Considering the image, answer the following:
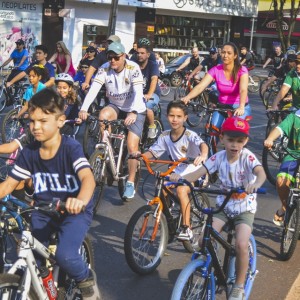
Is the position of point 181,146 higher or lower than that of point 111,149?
higher

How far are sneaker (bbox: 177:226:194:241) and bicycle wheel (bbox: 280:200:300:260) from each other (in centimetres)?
94

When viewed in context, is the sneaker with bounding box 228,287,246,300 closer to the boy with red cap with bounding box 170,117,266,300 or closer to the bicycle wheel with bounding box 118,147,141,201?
the boy with red cap with bounding box 170,117,266,300

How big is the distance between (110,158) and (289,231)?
217cm

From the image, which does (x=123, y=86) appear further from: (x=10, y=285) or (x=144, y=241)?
(x=10, y=285)

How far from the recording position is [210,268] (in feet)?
13.8

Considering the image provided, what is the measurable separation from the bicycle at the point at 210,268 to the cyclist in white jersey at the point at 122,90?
2.87 meters

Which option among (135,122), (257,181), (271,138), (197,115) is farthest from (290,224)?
(197,115)

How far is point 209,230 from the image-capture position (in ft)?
14.2

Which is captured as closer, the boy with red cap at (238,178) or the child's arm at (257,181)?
the child's arm at (257,181)

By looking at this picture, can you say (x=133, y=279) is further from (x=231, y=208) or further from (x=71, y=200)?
(x=71, y=200)

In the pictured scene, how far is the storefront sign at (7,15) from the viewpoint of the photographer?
2917 cm

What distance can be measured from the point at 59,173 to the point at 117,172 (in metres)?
3.46

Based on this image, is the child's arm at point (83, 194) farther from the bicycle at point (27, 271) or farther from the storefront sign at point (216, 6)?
the storefront sign at point (216, 6)

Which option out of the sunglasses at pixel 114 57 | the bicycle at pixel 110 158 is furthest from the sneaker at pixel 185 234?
the sunglasses at pixel 114 57
